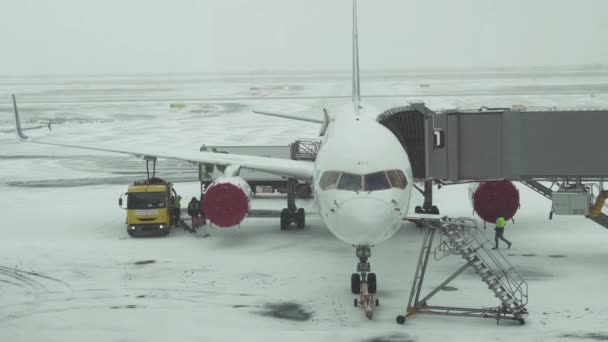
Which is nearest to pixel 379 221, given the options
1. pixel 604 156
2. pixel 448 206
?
pixel 604 156

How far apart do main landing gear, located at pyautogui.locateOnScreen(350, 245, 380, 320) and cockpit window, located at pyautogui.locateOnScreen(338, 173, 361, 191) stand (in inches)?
56.7

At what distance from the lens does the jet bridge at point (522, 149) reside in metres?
25.6

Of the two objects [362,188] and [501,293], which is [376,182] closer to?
[362,188]

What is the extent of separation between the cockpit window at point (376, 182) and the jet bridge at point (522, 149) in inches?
262

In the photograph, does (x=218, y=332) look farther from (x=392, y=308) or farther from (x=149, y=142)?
(x=149, y=142)

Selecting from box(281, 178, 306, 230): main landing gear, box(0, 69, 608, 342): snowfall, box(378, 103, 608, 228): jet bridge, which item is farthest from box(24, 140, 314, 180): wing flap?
box(378, 103, 608, 228): jet bridge

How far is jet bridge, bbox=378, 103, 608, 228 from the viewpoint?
2561 cm

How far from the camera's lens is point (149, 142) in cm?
6275

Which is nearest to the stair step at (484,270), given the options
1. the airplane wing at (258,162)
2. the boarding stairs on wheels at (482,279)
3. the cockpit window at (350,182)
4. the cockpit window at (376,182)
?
the boarding stairs on wheels at (482,279)

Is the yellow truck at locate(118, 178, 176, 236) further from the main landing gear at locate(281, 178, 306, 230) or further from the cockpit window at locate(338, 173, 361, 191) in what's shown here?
the cockpit window at locate(338, 173, 361, 191)

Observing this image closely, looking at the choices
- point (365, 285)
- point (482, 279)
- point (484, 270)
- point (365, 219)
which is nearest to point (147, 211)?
point (365, 285)

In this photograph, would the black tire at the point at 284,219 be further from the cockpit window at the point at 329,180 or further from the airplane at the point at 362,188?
the cockpit window at the point at 329,180

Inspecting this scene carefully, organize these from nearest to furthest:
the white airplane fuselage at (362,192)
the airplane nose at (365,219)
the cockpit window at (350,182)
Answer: the airplane nose at (365,219), the white airplane fuselage at (362,192), the cockpit window at (350,182)

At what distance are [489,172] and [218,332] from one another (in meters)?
11.3
